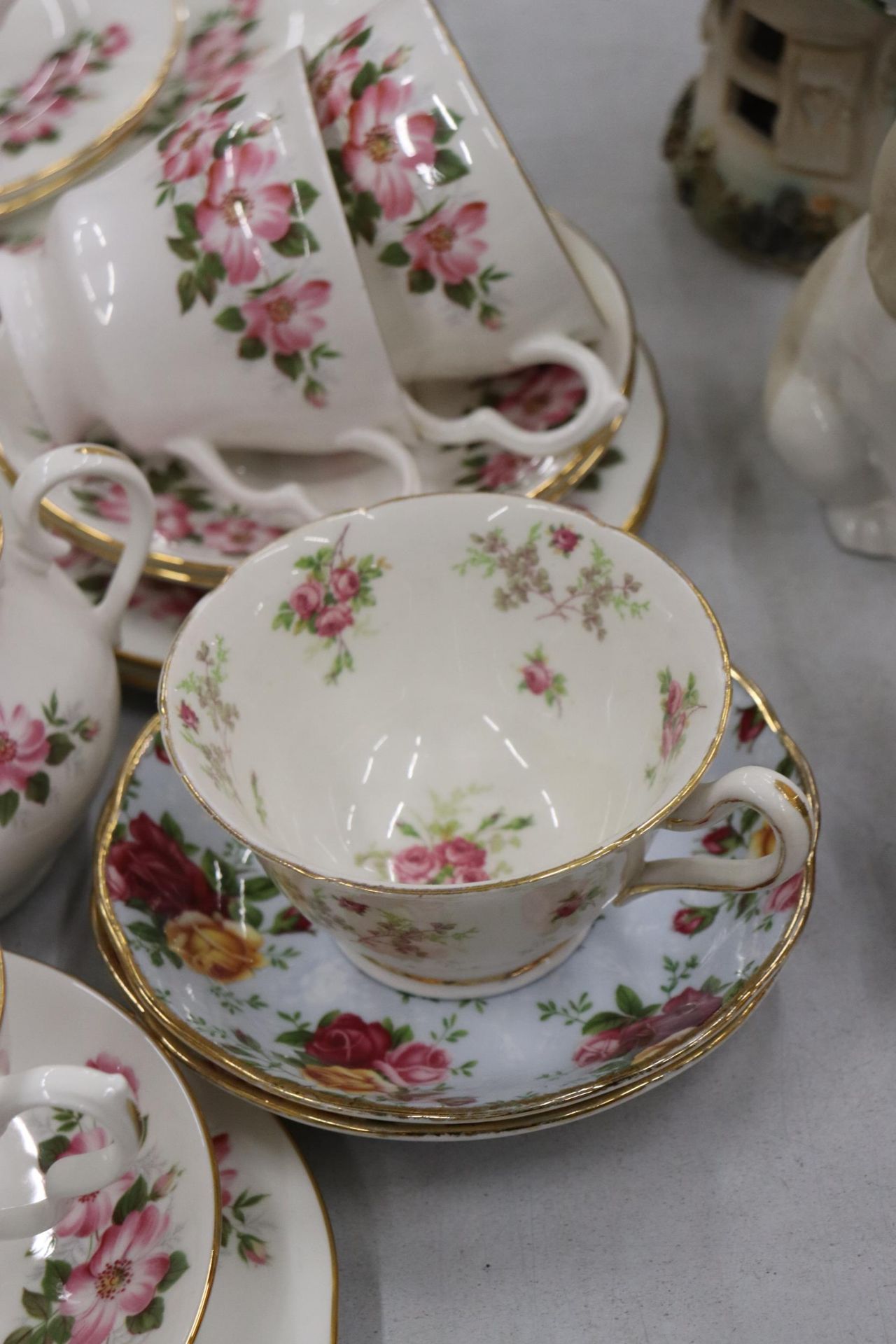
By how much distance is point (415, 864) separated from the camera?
59 cm

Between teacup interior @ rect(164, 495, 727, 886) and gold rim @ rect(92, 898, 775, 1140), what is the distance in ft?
0.32

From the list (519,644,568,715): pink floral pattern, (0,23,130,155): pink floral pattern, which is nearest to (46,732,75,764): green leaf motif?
(519,644,568,715): pink floral pattern

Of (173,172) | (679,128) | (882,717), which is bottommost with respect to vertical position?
(882,717)

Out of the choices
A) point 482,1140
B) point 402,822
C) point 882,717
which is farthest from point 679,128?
point 482,1140

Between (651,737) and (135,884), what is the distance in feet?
0.75

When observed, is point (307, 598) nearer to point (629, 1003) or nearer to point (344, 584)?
point (344, 584)

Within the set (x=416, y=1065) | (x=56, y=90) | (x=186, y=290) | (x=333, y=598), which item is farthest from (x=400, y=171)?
(x=416, y=1065)

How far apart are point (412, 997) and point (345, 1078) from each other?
0.18 ft

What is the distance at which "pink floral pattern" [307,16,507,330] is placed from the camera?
0.66 meters

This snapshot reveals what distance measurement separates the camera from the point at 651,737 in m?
0.56

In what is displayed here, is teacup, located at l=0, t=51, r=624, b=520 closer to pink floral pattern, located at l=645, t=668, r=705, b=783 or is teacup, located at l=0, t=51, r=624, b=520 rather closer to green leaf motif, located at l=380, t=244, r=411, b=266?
green leaf motif, located at l=380, t=244, r=411, b=266

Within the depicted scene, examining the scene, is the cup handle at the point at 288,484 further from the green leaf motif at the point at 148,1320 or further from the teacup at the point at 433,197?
the green leaf motif at the point at 148,1320

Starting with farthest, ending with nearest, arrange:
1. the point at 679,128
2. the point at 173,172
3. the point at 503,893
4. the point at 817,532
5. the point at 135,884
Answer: the point at 679,128 < the point at 817,532 < the point at 173,172 < the point at 135,884 < the point at 503,893

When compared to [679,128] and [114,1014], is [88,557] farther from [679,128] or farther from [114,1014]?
[679,128]
